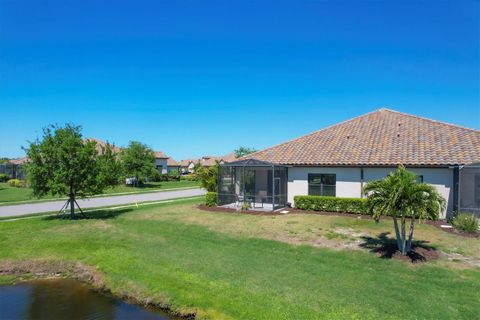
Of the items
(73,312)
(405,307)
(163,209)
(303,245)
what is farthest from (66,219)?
(405,307)

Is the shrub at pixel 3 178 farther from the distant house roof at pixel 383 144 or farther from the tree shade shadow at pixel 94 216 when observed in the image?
the distant house roof at pixel 383 144

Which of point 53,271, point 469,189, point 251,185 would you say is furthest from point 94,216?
point 469,189

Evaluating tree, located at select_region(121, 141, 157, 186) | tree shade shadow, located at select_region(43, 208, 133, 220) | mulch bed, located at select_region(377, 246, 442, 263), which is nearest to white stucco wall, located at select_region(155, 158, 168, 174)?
tree, located at select_region(121, 141, 157, 186)

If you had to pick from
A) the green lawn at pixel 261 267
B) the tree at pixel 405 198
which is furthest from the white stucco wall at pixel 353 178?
the tree at pixel 405 198

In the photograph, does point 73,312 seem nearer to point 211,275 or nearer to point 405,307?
point 211,275

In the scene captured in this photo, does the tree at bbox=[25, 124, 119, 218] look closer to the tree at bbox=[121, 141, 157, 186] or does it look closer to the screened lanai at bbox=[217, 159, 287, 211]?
the screened lanai at bbox=[217, 159, 287, 211]

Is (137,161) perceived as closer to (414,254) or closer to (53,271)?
(53,271)
